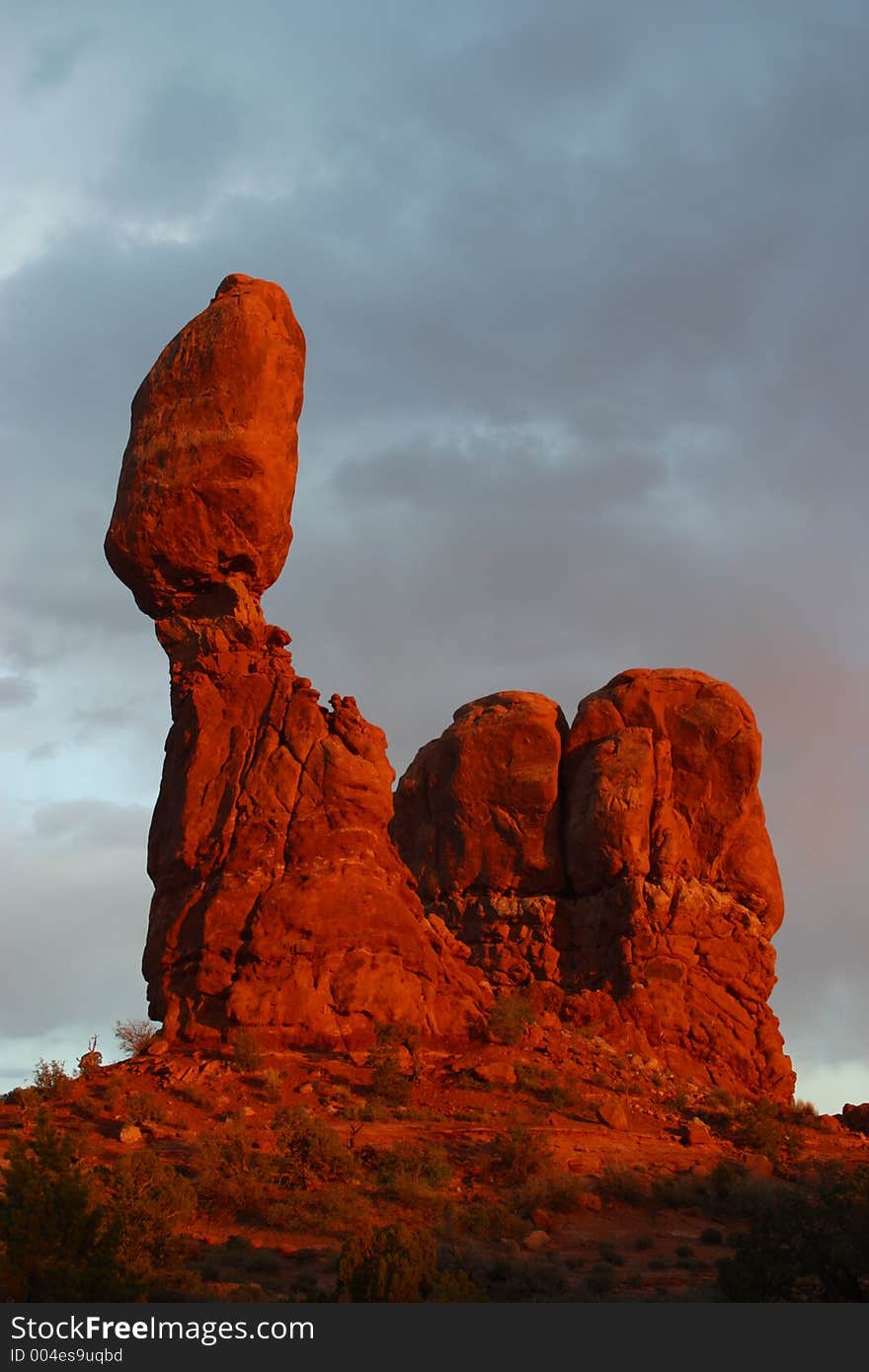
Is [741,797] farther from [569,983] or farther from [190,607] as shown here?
[190,607]

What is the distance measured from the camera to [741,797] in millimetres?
38781

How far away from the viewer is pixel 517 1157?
2402 cm

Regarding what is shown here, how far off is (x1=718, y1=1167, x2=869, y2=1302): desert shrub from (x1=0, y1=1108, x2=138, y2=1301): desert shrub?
6.57m

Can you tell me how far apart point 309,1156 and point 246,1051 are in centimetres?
368

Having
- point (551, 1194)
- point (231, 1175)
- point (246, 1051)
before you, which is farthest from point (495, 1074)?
point (231, 1175)

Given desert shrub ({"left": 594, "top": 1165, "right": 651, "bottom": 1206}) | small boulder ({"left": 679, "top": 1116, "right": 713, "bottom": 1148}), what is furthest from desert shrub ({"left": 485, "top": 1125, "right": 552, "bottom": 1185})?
small boulder ({"left": 679, "top": 1116, "right": 713, "bottom": 1148})

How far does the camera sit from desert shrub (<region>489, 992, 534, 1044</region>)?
29641mm

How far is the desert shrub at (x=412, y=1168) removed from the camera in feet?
75.0

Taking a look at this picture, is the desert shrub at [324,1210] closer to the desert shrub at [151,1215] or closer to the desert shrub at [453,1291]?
the desert shrub at [151,1215]

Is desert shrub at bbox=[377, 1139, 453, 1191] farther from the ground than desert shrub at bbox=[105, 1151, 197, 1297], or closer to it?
farther from the ground

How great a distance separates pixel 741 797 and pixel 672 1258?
18.4 meters

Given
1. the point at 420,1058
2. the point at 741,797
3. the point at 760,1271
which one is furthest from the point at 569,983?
the point at 760,1271

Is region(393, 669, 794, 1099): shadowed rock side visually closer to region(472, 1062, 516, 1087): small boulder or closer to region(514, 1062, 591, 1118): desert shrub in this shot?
region(514, 1062, 591, 1118): desert shrub

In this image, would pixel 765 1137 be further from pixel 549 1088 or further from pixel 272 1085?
pixel 272 1085
